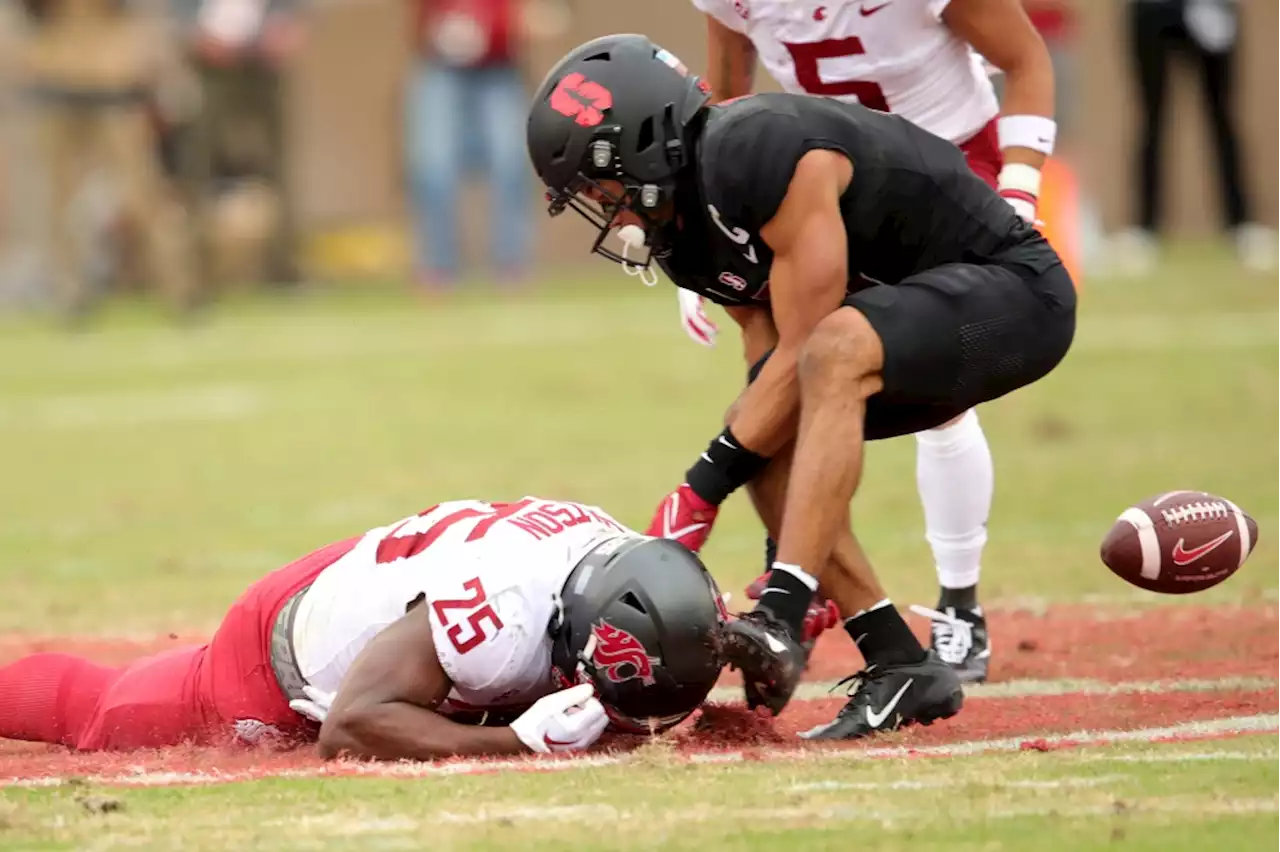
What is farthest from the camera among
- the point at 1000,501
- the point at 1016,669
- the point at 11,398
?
the point at 11,398

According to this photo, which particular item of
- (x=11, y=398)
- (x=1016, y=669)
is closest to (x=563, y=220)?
(x=11, y=398)

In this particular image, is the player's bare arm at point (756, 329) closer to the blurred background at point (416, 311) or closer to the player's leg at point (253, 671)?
the player's leg at point (253, 671)

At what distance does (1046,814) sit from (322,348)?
1245 cm

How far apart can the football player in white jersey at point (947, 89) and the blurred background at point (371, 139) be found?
7.60 meters

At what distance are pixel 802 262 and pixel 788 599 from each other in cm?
78

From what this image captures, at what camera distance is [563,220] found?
71.9ft

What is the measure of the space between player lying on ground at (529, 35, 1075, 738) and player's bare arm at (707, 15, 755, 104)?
1121 millimetres

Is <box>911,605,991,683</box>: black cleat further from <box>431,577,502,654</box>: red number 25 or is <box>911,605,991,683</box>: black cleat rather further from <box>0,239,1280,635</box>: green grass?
<box>431,577,502,654</box>: red number 25

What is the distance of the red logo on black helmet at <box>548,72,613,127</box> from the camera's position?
206 inches

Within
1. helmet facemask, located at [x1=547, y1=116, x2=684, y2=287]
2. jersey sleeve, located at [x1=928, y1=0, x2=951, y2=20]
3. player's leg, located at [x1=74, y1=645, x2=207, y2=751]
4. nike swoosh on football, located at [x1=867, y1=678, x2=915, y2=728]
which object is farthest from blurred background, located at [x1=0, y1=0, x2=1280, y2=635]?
helmet facemask, located at [x1=547, y1=116, x2=684, y2=287]

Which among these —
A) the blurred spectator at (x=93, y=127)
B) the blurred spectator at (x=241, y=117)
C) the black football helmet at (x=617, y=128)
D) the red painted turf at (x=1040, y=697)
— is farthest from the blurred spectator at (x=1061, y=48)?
the black football helmet at (x=617, y=128)

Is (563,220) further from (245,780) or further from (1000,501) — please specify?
(245,780)

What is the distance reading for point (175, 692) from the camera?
527 centimetres

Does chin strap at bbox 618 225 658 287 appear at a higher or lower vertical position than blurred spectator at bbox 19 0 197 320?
higher
